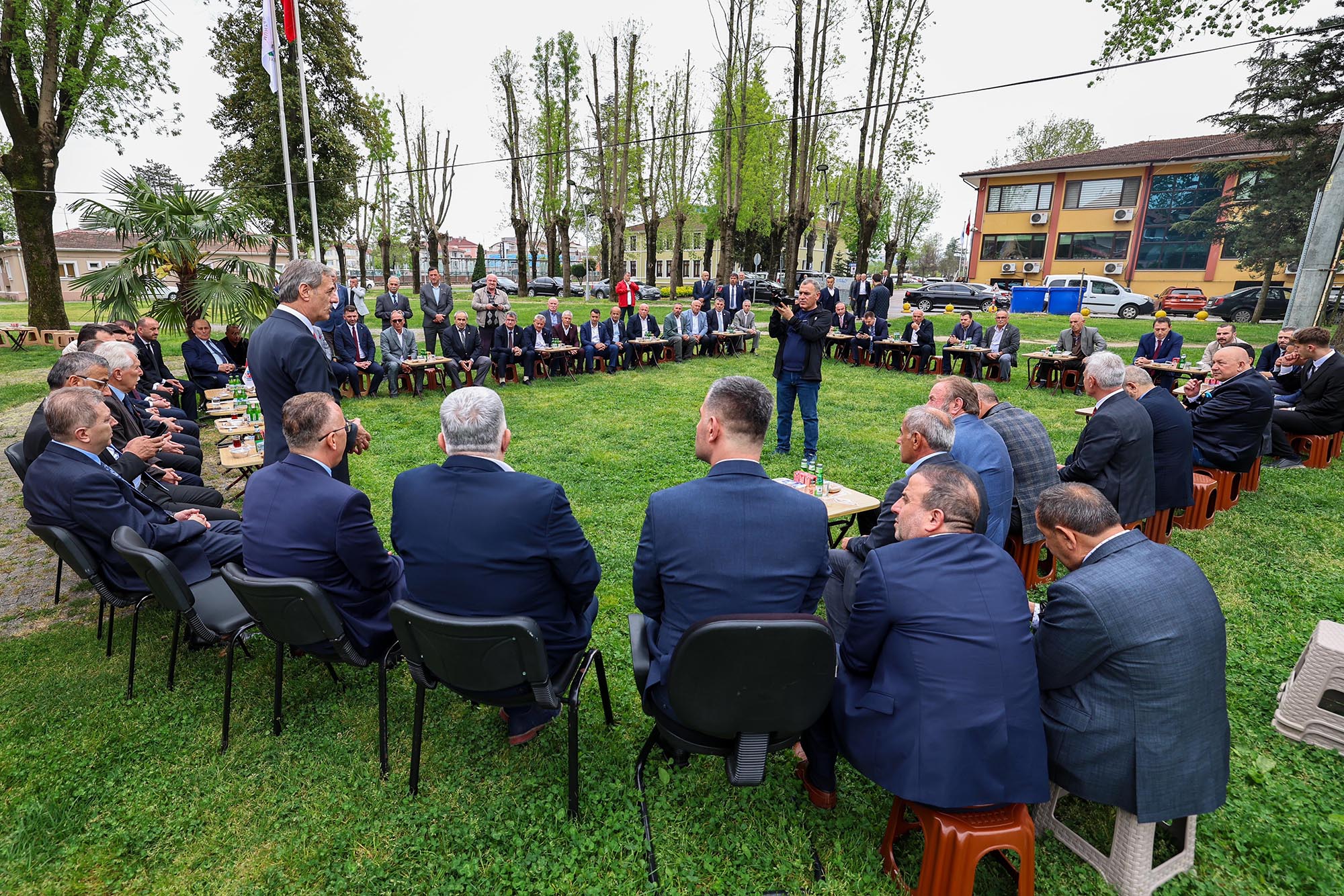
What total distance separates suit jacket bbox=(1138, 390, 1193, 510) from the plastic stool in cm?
301

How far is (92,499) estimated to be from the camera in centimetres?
301

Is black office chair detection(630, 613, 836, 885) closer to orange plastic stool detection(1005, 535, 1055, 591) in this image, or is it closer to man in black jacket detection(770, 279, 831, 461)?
orange plastic stool detection(1005, 535, 1055, 591)

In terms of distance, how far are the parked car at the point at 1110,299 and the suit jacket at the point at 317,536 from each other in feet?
92.8

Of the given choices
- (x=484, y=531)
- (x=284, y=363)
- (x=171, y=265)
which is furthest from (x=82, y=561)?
(x=171, y=265)

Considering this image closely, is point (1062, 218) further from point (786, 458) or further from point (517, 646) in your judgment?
point (517, 646)

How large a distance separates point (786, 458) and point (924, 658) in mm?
5425

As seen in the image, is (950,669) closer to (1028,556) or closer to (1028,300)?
(1028,556)

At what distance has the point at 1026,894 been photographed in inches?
79.0

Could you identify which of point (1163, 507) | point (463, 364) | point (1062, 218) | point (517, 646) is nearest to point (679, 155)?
point (1062, 218)

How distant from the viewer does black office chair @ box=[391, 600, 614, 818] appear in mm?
2100

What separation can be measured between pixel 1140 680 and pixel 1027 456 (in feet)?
7.58

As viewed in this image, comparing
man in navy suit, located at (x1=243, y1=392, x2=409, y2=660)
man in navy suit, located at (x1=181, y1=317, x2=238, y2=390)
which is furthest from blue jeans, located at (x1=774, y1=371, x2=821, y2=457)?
man in navy suit, located at (x1=181, y1=317, x2=238, y2=390)

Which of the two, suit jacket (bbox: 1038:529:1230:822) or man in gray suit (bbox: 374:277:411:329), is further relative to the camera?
man in gray suit (bbox: 374:277:411:329)

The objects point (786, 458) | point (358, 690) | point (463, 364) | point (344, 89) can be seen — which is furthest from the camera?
point (344, 89)
